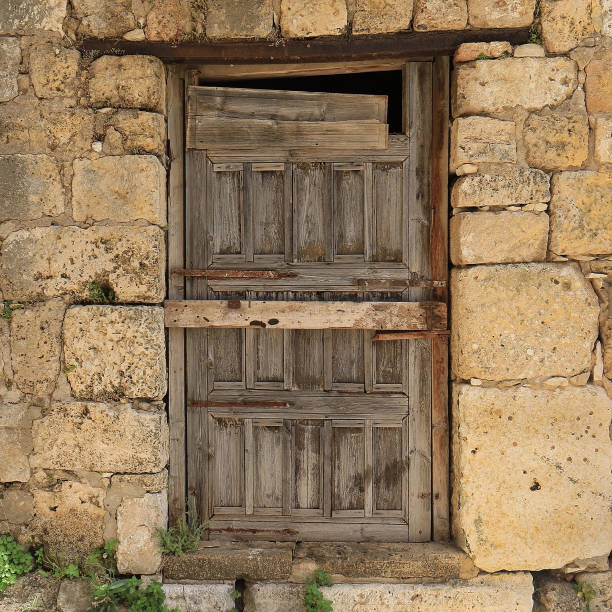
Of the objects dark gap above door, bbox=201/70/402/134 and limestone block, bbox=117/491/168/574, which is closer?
limestone block, bbox=117/491/168/574

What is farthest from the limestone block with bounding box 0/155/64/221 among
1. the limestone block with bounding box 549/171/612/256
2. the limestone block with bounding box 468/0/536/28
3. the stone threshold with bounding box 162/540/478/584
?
the limestone block with bounding box 549/171/612/256

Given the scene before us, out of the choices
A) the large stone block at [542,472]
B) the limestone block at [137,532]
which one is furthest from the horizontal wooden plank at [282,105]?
the limestone block at [137,532]

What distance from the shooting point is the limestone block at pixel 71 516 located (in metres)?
2.54

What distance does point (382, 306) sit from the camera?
2621mm

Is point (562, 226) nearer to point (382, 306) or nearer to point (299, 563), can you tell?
point (382, 306)

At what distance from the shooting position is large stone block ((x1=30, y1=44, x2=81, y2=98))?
251 centimetres

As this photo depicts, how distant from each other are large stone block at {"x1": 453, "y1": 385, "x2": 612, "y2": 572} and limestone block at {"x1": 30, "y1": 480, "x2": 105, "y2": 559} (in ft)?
6.13

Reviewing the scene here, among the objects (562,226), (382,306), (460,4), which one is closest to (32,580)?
A: (382,306)

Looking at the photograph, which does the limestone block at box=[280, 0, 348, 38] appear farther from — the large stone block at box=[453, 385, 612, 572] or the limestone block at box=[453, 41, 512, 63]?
the large stone block at box=[453, 385, 612, 572]

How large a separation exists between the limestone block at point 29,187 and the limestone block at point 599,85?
2.58 metres

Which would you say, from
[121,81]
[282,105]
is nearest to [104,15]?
[121,81]

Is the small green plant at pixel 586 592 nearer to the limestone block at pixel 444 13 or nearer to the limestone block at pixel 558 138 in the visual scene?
the limestone block at pixel 558 138

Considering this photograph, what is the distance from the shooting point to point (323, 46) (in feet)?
8.30

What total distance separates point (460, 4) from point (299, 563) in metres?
2.83
